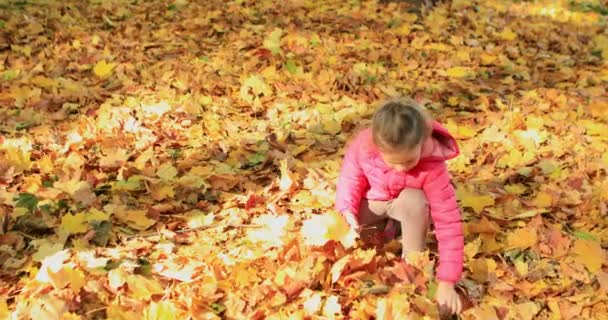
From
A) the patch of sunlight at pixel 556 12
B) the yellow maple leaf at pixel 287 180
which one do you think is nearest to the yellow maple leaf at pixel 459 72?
the yellow maple leaf at pixel 287 180

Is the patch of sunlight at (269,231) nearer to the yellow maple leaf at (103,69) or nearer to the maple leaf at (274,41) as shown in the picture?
the yellow maple leaf at (103,69)

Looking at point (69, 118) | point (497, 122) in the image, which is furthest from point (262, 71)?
point (497, 122)

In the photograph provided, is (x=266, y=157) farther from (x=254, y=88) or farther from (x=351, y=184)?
(x=351, y=184)

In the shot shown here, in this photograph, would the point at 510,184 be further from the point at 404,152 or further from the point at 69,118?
the point at 69,118

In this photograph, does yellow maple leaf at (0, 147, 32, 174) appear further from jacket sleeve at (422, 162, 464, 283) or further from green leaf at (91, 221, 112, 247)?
jacket sleeve at (422, 162, 464, 283)

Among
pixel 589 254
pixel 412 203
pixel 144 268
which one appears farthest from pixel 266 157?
pixel 589 254

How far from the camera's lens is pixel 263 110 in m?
3.94

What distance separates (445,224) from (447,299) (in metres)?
0.28

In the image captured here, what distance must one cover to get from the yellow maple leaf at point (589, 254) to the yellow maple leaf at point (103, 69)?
3.15m

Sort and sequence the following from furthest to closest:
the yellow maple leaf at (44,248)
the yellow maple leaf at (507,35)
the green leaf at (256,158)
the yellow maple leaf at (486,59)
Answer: the yellow maple leaf at (507,35), the yellow maple leaf at (486,59), the green leaf at (256,158), the yellow maple leaf at (44,248)

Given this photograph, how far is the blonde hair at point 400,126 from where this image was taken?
2.03 meters

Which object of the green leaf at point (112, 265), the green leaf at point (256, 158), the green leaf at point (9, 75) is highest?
the green leaf at point (9, 75)

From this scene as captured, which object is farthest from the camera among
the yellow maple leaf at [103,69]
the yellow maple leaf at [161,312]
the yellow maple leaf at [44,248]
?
the yellow maple leaf at [103,69]

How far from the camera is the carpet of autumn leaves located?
238 cm
